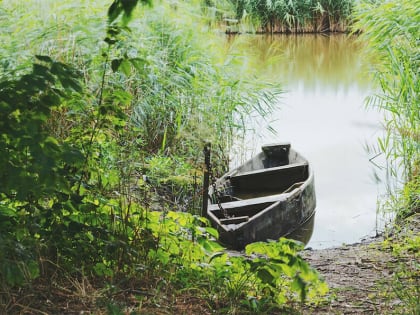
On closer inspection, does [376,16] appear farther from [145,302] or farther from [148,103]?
[145,302]

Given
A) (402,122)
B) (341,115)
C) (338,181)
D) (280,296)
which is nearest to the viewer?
(280,296)

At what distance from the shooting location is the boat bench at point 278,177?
264 inches

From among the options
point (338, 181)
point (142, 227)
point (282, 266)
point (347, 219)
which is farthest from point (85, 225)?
point (338, 181)

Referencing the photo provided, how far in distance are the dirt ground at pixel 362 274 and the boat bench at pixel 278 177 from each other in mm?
1333

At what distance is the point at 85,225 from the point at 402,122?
13.2 feet

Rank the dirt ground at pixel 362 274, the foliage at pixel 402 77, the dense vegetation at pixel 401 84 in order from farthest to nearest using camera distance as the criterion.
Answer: the foliage at pixel 402 77 → the dense vegetation at pixel 401 84 → the dirt ground at pixel 362 274

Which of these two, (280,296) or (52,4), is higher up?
(52,4)

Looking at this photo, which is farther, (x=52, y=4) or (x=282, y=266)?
(x=52, y=4)

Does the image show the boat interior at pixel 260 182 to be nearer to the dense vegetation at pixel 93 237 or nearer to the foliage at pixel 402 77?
the foliage at pixel 402 77

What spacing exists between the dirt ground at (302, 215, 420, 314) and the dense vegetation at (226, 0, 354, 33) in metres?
9.54

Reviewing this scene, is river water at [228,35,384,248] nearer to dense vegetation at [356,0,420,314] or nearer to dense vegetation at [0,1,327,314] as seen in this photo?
dense vegetation at [356,0,420,314]

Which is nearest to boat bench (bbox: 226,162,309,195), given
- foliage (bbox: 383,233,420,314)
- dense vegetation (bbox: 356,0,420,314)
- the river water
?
the river water

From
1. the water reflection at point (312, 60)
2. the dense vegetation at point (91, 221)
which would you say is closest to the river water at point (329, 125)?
the water reflection at point (312, 60)

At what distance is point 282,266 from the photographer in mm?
2555
